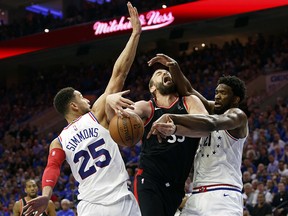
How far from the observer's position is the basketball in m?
4.28

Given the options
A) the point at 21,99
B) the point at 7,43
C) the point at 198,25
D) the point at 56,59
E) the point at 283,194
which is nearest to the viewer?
the point at 283,194

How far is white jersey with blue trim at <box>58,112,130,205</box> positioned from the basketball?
295 mm

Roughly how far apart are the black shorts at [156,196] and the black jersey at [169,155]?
5cm

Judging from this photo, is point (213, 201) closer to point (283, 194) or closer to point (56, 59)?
point (283, 194)

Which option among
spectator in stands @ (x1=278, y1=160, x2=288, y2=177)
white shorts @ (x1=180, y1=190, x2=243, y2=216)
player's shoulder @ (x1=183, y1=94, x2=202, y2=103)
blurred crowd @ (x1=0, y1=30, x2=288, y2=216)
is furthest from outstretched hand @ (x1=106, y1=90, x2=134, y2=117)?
spectator in stands @ (x1=278, y1=160, x2=288, y2=177)

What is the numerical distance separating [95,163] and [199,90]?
13608mm

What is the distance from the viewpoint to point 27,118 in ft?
76.5

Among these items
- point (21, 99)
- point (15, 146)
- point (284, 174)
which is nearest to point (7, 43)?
point (21, 99)

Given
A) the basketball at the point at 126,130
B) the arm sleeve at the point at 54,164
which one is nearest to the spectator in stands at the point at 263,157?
the arm sleeve at the point at 54,164

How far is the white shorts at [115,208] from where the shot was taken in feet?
14.9

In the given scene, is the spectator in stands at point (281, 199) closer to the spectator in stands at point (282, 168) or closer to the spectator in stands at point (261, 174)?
the spectator in stands at point (282, 168)

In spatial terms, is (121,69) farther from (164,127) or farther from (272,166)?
(272,166)

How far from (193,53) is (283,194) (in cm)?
1172

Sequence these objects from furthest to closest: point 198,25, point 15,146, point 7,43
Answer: point 7,43, point 198,25, point 15,146
